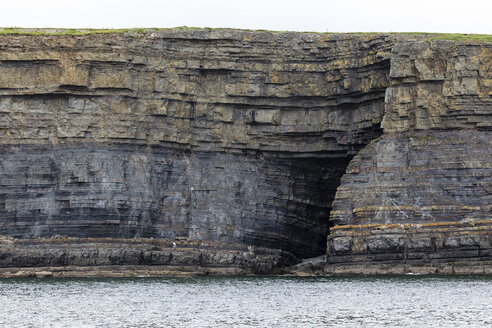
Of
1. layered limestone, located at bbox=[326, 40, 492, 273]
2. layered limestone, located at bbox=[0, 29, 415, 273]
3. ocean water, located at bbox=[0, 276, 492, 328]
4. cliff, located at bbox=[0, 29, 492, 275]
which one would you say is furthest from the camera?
layered limestone, located at bbox=[0, 29, 415, 273]

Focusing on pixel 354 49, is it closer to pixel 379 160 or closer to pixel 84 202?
pixel 379 160

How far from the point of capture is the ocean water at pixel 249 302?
4753cm

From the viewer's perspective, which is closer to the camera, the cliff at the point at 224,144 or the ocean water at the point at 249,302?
the ocean water at the point at 249,302

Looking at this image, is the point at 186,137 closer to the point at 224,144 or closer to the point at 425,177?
the point at 224,144

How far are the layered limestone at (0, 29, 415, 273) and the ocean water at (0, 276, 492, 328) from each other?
25.7 ft

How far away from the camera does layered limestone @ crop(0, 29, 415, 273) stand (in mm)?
76750

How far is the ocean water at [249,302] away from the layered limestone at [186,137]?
7832 millimetres

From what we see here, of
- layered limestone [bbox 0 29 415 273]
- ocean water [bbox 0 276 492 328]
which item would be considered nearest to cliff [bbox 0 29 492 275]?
layered limestone [bbox 0 29 415 273]

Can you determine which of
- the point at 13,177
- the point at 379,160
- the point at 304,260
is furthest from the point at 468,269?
the point at 13,177

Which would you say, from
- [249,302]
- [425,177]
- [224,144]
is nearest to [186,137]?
[224,144]

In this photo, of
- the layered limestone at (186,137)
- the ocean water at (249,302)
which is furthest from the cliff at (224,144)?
the ocean water at (249,302)

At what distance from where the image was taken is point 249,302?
5559 cm

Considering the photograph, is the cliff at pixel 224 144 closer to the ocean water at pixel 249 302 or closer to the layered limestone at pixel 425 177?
the layered limestone at pixel 425 177

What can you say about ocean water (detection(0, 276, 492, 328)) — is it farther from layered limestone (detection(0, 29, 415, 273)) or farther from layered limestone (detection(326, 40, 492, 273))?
layered limestone (detection(0, 29, 415, 273))
